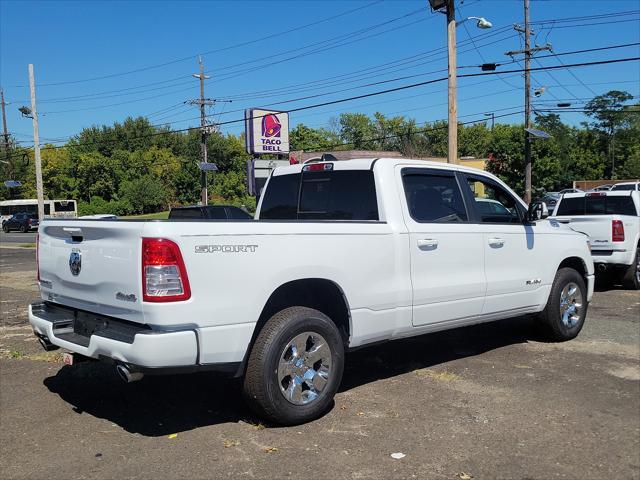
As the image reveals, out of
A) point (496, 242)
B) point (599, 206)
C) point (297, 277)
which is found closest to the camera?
point (297, 277)

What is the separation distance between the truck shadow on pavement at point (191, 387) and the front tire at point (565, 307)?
0.34 m

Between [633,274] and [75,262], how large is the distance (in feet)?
32.3

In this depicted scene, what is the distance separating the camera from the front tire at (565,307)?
6637 millimetres

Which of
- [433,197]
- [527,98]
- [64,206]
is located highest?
[527,98]

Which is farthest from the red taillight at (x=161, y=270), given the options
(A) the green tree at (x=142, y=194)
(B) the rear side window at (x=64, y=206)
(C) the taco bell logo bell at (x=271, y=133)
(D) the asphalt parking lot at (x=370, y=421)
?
(A) the green tree at (x=142, y=194)

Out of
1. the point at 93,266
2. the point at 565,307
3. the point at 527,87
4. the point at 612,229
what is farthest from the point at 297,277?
the point at 527,87

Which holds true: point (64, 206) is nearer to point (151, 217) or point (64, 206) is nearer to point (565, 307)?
point (151, 217)

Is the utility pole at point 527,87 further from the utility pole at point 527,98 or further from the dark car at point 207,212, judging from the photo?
the dark car at point 207,212

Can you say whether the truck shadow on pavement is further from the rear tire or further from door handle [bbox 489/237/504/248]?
the rear tire

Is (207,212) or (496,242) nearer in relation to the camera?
(496,242)

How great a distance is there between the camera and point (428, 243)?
5125 mm

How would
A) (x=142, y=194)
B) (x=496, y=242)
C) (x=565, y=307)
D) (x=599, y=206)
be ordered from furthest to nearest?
(x=142, y=194) < (x=599, y=206) < (x=565, y=307) < (x=496, y=242)

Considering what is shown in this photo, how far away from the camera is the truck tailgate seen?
3.77m

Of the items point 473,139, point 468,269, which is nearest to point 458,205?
point 468,269
